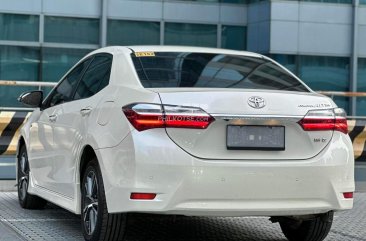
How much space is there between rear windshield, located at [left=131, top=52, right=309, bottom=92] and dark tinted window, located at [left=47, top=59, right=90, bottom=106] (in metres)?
1.03

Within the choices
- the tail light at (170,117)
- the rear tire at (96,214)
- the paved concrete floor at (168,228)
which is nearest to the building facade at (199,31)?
the paved concrete floor at (168,228)

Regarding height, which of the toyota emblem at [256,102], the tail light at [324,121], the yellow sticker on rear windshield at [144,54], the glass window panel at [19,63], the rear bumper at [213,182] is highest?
the glass window panel at [19,63]

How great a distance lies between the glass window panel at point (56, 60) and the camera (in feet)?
78.9

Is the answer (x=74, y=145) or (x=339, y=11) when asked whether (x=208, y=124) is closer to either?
(x=74, y=145)

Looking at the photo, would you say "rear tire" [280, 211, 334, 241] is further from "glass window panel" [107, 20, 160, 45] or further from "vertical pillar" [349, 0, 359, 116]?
"vertical pillar" [349, 0, 359, 116]

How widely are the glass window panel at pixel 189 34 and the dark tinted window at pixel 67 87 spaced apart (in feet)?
59.7

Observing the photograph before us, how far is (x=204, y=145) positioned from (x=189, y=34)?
20.5 metres

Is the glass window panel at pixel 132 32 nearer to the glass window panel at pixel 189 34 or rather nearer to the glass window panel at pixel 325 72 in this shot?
the glass window panel at pixel 189 34

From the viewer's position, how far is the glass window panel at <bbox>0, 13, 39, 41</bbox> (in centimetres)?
2364

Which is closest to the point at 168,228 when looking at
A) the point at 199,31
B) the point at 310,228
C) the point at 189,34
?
the point at 310,228

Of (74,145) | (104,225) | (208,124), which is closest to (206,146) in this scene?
(208,124)

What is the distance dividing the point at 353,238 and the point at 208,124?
2329mm

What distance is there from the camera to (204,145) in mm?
4984

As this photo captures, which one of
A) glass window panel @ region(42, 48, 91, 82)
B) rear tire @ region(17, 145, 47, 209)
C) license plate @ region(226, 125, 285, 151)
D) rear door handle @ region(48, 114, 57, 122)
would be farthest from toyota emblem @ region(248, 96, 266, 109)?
glass window panel @ region(42, 48, 91, 82)
